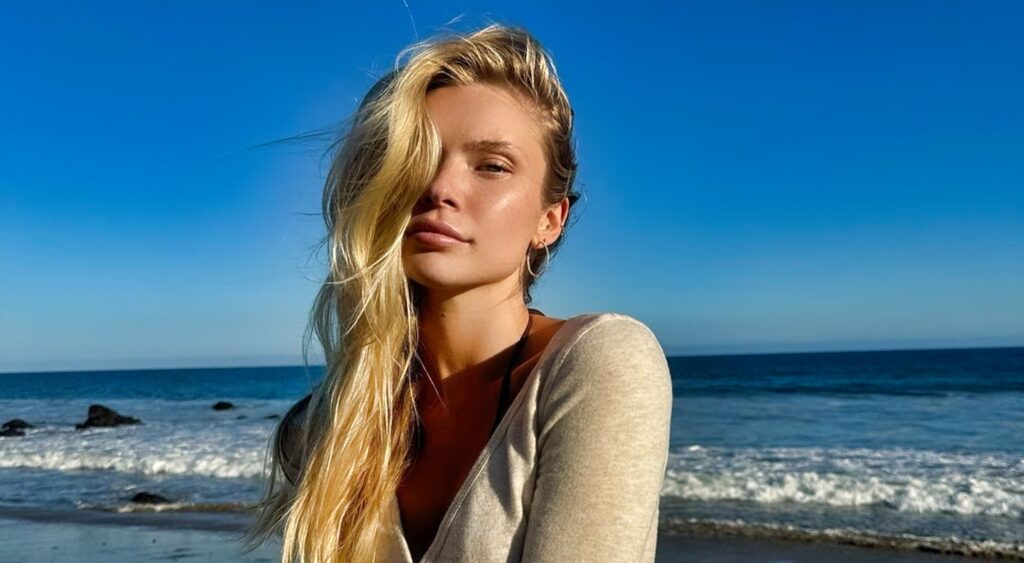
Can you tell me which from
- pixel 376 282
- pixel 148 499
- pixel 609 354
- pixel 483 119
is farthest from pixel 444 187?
pixel 148 499

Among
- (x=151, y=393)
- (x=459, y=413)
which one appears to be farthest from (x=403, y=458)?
(x=151, y=393)

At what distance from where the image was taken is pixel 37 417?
94.5 feet

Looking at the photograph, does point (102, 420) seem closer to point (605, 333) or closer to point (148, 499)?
point (148, 499)

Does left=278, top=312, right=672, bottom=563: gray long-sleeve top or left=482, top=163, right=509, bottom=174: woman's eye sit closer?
left=278, top=312, right=672, bottom=563: gray long-sleeve top

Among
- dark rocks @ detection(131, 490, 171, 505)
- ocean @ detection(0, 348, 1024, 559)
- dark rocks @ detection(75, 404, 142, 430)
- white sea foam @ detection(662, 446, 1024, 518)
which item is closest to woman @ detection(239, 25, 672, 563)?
ocean @ detection(0, 348, 1024, 559)

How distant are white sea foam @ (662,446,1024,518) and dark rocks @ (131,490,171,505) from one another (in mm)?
6146

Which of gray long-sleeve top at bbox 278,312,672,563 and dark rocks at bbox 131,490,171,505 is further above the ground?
gray long-sleeve top at bbox 278,312,672,563

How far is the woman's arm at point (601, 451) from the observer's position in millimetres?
1422

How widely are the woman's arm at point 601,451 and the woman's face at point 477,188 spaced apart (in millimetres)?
331

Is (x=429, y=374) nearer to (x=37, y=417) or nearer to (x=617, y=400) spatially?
(x=617, y=400)

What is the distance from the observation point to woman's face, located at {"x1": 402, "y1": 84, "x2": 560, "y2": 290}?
176 cm

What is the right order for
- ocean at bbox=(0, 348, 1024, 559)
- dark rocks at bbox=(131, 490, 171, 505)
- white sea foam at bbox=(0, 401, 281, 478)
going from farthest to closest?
white sea foam at bbox=(0, 401, 281, 478)
dark rocks at bbox=(131, 490, 171, 505)
ocean at bbox=(0, 348, 1024, 559)

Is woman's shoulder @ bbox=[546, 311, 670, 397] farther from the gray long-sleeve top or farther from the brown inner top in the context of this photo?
the brown inner top

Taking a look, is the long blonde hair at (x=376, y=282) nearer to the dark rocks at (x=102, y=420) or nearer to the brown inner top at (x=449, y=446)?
the brown inner top at (x=449, y=446)
